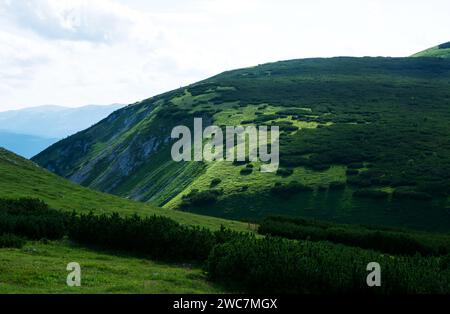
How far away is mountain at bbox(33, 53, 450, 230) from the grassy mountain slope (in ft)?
80.9

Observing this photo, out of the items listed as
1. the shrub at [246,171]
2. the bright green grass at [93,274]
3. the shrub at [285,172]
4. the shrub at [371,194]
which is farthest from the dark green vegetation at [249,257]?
the shrub at [246,171]

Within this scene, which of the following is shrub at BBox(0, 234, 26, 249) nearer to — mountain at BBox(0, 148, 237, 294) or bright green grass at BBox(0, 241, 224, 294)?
mountain at BBox(0, 148, 237, 294)

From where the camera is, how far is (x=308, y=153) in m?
86.9

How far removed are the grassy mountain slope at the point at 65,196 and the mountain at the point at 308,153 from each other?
80.9ft

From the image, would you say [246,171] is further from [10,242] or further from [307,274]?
[307,274]

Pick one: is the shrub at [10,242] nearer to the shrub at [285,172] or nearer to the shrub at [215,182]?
the shrub at [215,182]

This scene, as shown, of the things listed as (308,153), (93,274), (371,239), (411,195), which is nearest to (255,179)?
(308,153)

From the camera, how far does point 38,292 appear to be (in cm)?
1584

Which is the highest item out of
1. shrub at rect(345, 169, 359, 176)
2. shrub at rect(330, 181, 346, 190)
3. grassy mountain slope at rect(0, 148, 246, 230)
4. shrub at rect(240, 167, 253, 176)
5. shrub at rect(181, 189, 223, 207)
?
grassy mountain slope at rect(0, 148, 246, 230)

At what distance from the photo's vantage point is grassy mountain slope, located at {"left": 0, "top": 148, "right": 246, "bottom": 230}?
133 feet

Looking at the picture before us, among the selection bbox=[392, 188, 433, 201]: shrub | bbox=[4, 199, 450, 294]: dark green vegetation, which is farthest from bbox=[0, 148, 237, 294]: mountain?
bbox=[392, 188, 433, 201]: shrub

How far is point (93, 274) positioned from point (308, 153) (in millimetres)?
70970

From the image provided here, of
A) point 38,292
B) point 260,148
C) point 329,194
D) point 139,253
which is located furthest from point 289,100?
point 38,292
